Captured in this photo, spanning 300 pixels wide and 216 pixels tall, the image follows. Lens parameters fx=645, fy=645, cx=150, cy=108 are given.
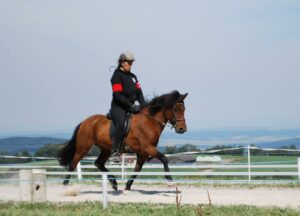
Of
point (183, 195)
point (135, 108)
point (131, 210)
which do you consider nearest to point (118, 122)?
point (135, 108)

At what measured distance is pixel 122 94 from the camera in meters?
12.9

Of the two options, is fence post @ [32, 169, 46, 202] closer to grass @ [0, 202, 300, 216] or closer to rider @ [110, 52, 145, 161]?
grass @ [0, 202, 300, 216]

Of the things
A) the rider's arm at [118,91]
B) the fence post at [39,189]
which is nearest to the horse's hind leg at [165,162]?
the rider's arm at [118,91]

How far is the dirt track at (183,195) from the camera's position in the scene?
11.4 metres

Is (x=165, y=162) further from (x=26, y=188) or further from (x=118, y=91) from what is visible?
(x=26, y=188)

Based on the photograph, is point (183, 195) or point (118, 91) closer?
point (183, 195)

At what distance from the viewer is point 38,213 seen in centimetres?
1002

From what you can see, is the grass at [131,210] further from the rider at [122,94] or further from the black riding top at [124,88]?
the black riding top at [124,88]

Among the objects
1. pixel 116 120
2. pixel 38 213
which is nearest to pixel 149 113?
pixel 116 120

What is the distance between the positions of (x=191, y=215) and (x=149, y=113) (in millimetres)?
4121

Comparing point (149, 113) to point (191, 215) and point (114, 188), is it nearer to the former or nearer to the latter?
point (114, 188)

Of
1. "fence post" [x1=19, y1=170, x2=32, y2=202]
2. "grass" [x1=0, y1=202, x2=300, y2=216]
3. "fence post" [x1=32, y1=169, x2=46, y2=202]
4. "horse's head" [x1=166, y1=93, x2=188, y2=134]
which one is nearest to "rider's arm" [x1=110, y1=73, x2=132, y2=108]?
"horse's head" [x1=166, y1=93, x2=188, y2=134]

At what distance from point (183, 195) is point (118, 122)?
1.94m

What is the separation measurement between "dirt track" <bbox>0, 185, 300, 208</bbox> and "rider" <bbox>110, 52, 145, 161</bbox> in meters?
1.09
